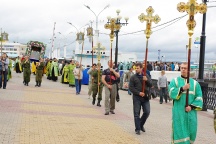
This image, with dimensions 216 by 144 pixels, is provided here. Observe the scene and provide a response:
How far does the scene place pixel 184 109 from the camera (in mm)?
6727

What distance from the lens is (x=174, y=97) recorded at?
6.76 m

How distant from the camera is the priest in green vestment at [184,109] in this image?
663 cm

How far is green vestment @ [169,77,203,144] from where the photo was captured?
6.63 m

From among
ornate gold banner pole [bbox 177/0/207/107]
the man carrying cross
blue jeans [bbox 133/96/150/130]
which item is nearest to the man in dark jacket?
blue jeans [bbox 133/96/150/130]

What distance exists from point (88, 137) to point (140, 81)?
2.06 metres

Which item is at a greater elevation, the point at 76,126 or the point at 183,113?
the point at 183,113

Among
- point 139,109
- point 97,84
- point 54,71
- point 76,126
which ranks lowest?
point 76,126

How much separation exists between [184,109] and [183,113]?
0.24 feet

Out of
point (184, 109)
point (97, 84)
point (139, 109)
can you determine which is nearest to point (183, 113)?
point (184, 109)

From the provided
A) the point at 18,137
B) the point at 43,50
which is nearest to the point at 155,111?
the point at 18,137

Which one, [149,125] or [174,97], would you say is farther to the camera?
[149,125]

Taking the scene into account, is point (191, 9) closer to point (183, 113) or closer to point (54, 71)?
point (183, 113)

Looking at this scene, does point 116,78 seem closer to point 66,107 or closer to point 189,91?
point 66,107

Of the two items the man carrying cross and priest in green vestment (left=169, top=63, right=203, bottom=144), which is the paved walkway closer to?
the man carrying cross
